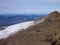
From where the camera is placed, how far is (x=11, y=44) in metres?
2.39

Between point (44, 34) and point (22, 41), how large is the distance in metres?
0.30

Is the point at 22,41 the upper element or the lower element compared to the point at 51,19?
lower

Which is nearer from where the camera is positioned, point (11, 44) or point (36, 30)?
point (11, 44)

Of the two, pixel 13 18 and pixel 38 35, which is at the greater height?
pixel 13 18

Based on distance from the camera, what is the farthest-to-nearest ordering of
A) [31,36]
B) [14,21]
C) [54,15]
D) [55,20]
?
1. [14,21]
2. [54,15]
3. [55,20]
4. [31,36]

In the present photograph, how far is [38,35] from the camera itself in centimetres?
245

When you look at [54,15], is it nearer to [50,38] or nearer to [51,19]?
[51,19]

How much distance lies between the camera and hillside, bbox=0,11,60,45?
2.35m

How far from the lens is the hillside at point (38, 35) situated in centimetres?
235

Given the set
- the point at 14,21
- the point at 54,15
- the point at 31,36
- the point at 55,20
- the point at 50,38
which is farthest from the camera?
the point at 14,21

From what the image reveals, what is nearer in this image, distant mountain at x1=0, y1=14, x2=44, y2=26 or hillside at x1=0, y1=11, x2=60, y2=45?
hillside at x1=0, y1=11, x2=60, y2=45

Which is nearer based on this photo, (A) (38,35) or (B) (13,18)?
(A) (38,35)

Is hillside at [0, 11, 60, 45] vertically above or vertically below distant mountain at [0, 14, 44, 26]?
below

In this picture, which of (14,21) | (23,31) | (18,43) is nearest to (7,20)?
(14,21)
